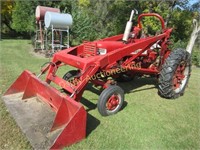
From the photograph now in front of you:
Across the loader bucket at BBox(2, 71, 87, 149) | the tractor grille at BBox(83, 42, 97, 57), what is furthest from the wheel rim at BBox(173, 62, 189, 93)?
the loader bucket at BBox(2, 71, 87, 149)

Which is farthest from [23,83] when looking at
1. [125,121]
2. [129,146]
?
[129,146]

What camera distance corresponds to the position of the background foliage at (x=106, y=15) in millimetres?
15008

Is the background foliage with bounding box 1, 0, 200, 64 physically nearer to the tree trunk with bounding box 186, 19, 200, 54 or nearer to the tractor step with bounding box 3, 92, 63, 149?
the tree trunk with bounding box 186, 19, 200, 54

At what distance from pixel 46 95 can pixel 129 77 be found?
10.4ft

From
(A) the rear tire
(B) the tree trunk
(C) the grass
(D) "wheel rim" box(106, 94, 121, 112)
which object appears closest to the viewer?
(C) the grass

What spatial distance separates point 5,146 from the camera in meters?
3.20

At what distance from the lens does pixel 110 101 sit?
411 centimetres

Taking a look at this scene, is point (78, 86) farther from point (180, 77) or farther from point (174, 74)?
point (180, 77)

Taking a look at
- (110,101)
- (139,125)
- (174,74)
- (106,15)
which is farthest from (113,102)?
(106,15)

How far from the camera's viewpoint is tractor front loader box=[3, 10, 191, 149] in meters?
3.21

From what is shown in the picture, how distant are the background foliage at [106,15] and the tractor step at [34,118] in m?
10.8

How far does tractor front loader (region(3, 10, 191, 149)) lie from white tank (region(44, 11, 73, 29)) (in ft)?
21.6

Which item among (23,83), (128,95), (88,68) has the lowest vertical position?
(128,95)

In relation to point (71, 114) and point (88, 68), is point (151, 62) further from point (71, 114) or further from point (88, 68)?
point (71, 114)
